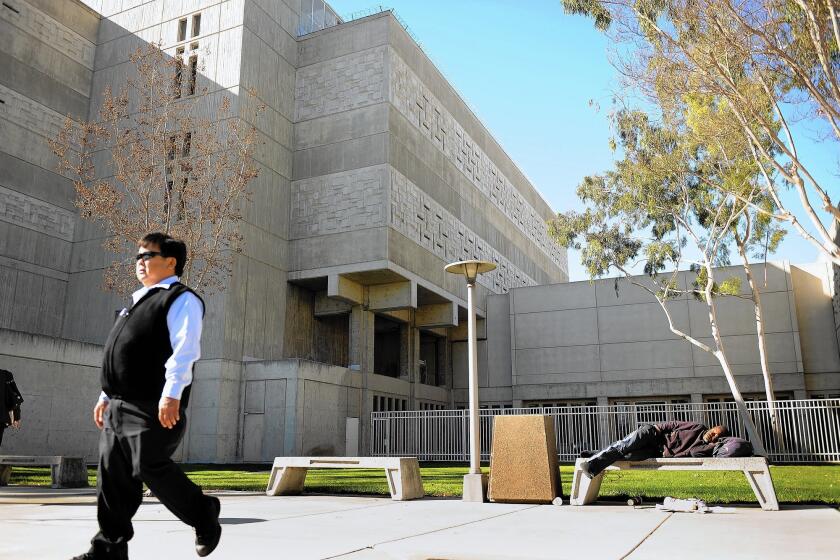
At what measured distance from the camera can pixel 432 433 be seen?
98.1ft

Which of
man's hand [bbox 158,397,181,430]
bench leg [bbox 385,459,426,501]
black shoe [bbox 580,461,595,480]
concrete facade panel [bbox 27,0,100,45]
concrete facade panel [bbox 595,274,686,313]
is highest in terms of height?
concrete facade panel [bbox 27,0,100,45]

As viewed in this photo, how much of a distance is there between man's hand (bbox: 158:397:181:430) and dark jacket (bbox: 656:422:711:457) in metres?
6.68

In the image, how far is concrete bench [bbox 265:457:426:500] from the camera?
387 inches

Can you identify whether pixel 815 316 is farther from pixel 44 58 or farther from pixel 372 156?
pixel 44 58

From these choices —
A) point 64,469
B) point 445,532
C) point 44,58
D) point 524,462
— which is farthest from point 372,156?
point 445,532

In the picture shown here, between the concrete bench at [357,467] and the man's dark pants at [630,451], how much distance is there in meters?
2.78

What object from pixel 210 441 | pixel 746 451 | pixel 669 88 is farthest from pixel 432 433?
pixel 746 451

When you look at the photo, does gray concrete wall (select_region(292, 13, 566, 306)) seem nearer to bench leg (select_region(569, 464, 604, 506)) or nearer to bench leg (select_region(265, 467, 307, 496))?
bench leg (select_region(265, 467, 307, 496))

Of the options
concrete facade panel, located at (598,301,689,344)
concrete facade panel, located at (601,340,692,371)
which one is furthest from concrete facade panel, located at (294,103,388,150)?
concrete facade panel, located at (601,340,692,371)

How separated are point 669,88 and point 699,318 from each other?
2099 cm

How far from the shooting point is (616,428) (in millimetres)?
29406

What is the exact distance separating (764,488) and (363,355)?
25.6 metres

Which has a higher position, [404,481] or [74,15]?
[74,15]

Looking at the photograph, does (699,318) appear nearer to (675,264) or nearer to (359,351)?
(675,264)
